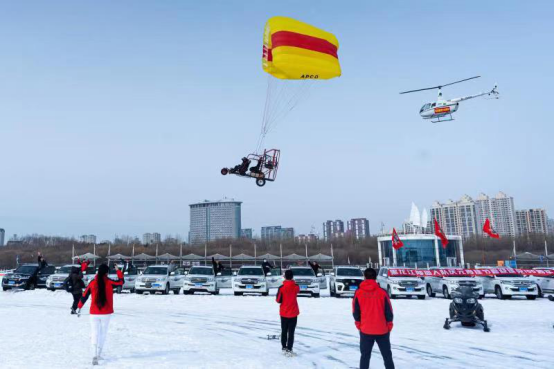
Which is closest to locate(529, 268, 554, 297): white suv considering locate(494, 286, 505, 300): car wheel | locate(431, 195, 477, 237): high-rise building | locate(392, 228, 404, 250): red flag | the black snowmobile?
locate(494, 286, 505, 300): car wheel

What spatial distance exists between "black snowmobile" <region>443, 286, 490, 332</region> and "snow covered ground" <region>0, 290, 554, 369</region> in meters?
0.38

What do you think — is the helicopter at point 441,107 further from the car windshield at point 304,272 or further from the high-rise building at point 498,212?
the high-rise building at point 498,212

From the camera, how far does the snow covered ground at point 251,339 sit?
25.5 feet

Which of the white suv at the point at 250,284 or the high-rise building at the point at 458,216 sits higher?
the high-rise building at the point at 458,216

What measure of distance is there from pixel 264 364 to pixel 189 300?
522 inches

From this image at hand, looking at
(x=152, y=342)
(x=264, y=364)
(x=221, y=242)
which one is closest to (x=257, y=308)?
(x=152, y=342)

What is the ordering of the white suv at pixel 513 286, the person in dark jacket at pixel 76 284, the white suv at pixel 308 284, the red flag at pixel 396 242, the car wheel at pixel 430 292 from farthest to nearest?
the red flag at pixel 396 242, the car wheel at pixel 430 292, the white suv at pixel 308 284, the white suv at pixel 513 286, the person in dark jacket at pixel 76 284

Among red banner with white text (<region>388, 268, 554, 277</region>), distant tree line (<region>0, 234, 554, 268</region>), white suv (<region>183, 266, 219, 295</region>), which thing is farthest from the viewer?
distant tree line (<region>0, 234, 554, 268</region>)

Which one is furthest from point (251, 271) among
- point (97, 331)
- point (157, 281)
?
point (97, 331)

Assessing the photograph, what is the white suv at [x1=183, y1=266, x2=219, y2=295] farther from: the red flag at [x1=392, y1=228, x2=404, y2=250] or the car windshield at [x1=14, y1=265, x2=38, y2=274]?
the red flag at [x1=392, y1=228, x2=404, y2=250]

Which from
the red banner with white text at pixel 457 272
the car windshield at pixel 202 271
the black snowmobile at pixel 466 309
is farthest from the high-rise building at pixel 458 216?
the black snowmobile at pixel 466 309

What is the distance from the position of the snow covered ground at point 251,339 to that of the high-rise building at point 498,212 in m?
148

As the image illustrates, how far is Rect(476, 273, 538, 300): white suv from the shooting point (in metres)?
19.8

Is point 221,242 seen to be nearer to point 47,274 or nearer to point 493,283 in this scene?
point 47,274
